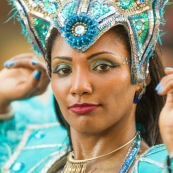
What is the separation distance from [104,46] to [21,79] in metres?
0.85

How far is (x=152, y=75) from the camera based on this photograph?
252 cm

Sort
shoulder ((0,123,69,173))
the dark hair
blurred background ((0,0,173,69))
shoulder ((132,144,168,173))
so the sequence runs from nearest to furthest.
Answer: shoulder ((132,144,168,173))
the dark hair
shoulder ((0,123,69,173))
blurred background ((0,0,173,69))

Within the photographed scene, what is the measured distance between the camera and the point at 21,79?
3053 mm

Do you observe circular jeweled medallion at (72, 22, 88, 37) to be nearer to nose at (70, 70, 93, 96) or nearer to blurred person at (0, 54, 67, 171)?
nose at (70, 70, 93, 96)

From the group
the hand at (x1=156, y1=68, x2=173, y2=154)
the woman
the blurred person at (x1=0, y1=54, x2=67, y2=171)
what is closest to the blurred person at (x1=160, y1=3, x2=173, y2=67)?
the blurred person at (x1=0, y1=54, x2=67, y2=171)

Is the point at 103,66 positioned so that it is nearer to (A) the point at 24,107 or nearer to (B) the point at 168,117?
(B) the point at 168,117

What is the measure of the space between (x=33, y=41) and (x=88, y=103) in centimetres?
40

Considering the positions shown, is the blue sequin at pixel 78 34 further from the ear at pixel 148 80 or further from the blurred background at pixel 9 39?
the blurred background at pixel 9 39

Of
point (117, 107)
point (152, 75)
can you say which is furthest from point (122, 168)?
point (152, 75)

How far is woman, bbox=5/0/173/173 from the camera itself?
2.26m

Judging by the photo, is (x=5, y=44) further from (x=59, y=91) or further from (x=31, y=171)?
(x=59, y=91)

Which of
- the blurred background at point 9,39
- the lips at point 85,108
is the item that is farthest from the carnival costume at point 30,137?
the blurred background at point 9,39

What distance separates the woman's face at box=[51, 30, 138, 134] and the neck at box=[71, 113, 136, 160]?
0.05 meters

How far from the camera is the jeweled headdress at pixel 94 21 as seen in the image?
2.29m
